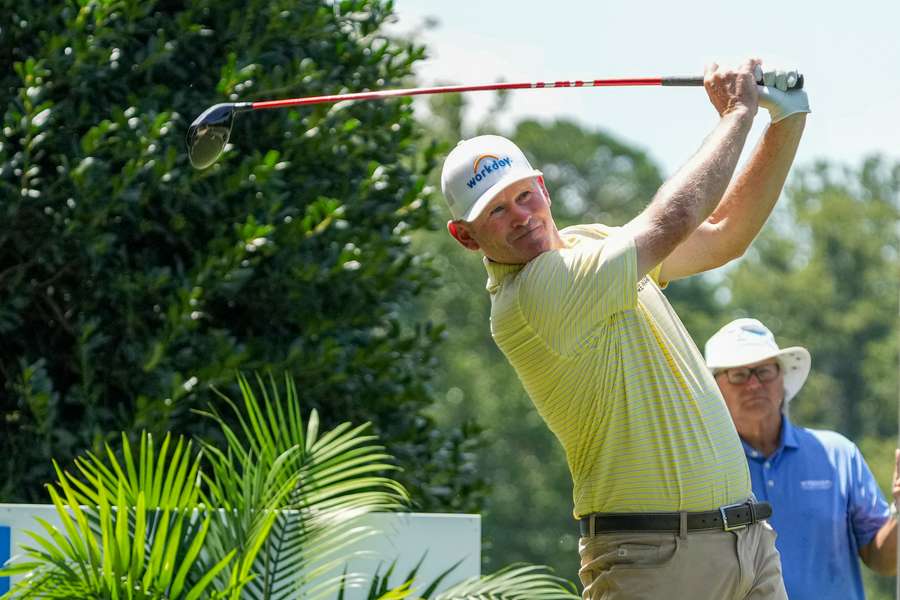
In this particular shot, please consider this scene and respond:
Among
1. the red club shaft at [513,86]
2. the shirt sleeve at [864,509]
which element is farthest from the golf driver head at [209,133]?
the shirt sleeve at [864,509]

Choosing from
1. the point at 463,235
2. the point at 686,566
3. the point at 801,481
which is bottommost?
the point at 686,566

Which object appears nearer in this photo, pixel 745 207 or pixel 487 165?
pixel 487 165

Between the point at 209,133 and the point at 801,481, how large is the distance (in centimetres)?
241

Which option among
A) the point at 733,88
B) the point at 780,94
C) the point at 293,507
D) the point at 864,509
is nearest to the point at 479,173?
the point at 733,88

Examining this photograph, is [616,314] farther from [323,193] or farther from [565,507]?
[565,507]

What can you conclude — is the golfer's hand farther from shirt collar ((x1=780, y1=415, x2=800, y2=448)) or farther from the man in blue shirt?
shirt collar ((x1=780, y1=415, x2=800, y2=448))

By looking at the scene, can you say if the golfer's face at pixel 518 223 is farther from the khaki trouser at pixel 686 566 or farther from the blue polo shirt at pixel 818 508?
the blue polo shirt at pixel 818 508

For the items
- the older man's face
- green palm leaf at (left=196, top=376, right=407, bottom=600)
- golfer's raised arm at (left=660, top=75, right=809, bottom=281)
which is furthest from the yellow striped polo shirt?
the older man's face

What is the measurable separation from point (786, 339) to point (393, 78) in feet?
142

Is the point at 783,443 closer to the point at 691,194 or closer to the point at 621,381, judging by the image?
the point at 621,381

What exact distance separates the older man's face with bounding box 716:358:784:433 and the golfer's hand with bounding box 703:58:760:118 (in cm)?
206

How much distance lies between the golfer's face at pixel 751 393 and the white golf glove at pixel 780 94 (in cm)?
195

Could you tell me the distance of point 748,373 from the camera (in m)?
5.71

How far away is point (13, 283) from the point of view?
5.65 metres
